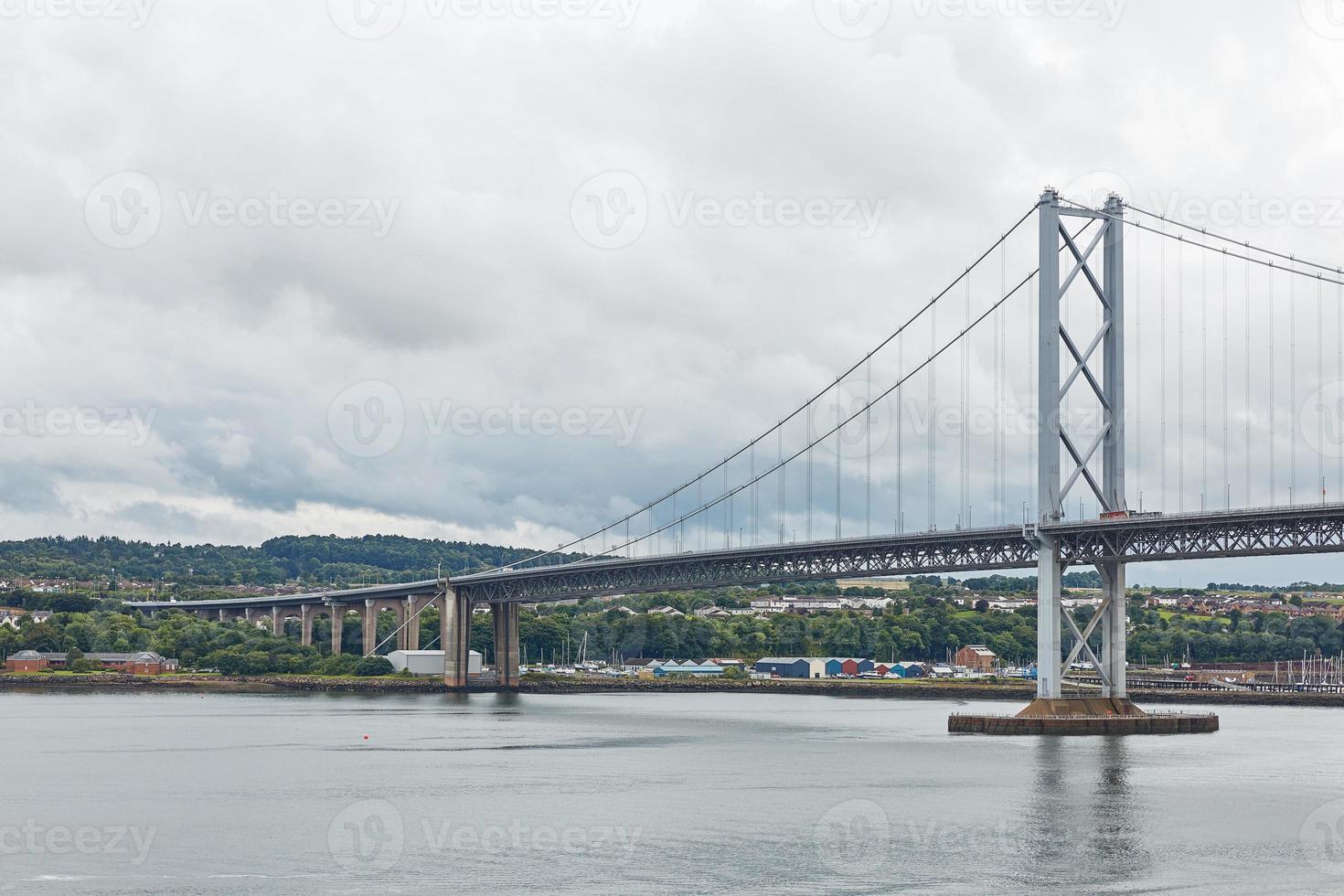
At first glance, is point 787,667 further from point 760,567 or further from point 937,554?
point 937,554

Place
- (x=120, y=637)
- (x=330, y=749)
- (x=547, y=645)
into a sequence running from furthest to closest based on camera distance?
1. (x=547, y=645)
2. (x=120, y=637)
3. (x=330, y=749)

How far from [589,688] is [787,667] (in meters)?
24.0

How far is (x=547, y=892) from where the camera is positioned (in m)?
27.7

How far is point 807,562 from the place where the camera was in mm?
79750

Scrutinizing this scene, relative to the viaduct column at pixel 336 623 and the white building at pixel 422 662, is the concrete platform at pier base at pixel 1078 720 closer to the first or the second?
the white building at pixel 422 662

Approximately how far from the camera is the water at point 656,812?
29.3 metres

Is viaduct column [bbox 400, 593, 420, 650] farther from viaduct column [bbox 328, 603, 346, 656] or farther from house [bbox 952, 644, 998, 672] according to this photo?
house [bbox 952, 644, 998, 672]

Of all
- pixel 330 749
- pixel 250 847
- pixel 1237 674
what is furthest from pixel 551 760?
pixel 1237 674

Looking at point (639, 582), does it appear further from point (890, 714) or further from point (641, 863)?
point (641, 863)

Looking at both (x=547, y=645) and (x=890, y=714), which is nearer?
(x=890, y=714)

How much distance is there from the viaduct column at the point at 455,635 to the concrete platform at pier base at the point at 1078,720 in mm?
54734

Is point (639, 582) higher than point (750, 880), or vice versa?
point (639, 582)

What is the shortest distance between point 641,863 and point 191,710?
6036 cm

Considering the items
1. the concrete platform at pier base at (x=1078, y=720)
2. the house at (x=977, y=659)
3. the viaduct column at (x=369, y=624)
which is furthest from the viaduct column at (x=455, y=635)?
the house at (x=977, y=659)
